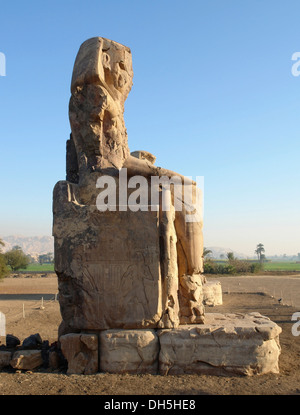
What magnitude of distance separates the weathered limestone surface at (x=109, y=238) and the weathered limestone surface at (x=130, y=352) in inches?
4.8

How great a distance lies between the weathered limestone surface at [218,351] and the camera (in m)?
4.02

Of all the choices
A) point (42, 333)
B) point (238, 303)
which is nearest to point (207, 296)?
point (238, 303)

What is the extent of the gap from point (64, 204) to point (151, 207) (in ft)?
3.41

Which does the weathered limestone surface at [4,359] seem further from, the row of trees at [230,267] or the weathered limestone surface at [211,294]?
the row of trees at [230,267]

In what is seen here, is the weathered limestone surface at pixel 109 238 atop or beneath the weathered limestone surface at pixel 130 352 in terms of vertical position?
atop

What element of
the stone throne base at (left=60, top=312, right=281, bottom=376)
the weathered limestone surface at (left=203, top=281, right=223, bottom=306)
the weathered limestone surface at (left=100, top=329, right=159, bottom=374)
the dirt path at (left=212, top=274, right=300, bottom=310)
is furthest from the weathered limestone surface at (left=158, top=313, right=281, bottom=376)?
the dirt path at (left=212, top=274, right=300, bottom=310)

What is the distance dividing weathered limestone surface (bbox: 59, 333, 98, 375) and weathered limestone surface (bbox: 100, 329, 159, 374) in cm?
10

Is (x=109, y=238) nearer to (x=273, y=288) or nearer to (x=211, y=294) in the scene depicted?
(x=211, y=294)

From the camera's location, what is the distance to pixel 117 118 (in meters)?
4.67

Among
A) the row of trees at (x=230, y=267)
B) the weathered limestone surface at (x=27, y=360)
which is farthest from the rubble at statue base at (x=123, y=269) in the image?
the row of trees at (x=230, y=267)

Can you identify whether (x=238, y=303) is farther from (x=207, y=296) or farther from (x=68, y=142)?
(x=68, y=142)

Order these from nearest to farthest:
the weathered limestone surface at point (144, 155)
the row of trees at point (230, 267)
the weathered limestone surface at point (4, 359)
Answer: the weathered limestone surface at point (4, 359) < the weathered limestone surface at point (144, 155) < the row of trees at point (230, 267)

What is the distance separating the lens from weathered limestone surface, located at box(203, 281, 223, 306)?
11297 millimetres

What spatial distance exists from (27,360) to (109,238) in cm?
167
